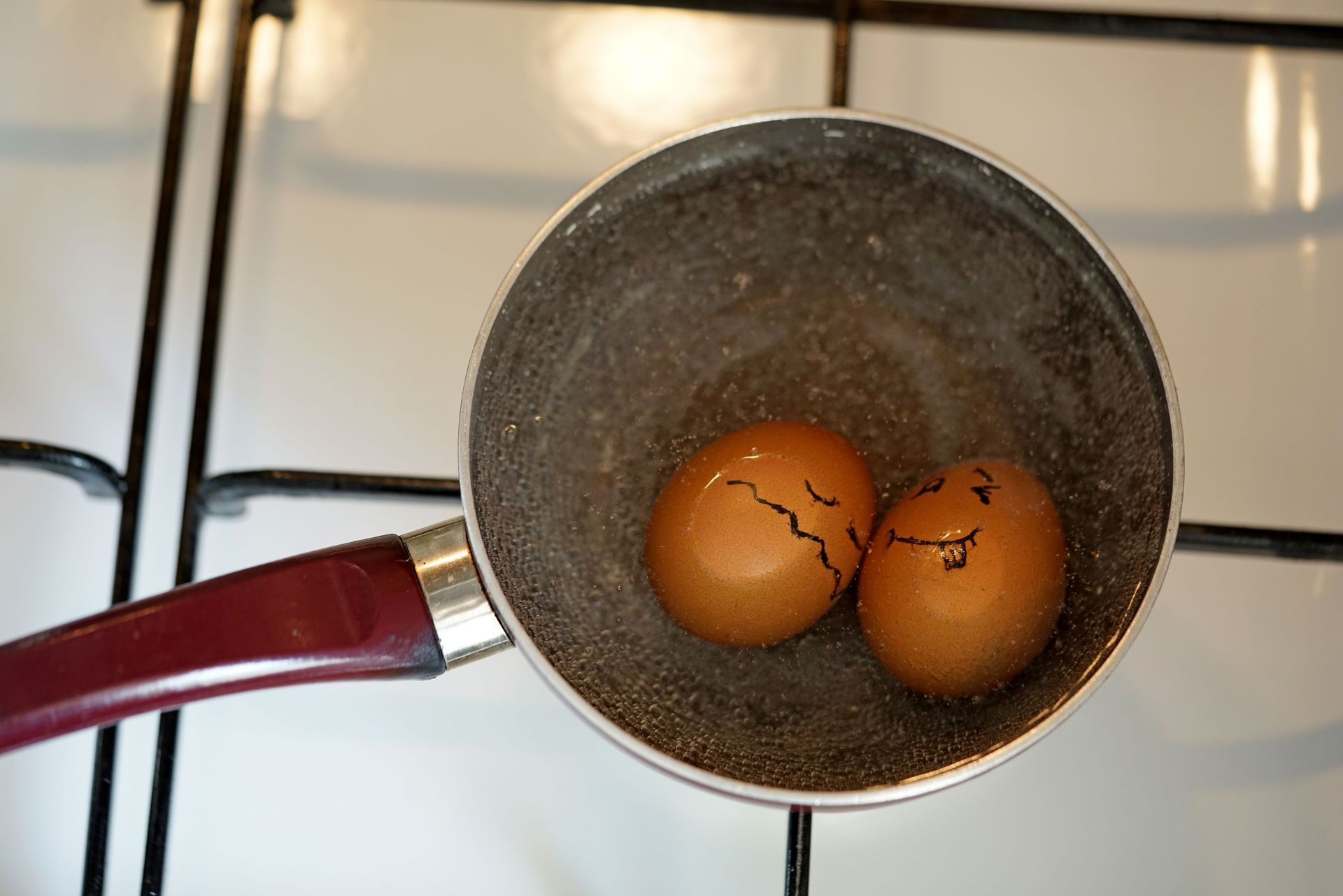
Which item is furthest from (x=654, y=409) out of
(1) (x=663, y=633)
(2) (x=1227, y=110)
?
(2) (x=1227, y=110)

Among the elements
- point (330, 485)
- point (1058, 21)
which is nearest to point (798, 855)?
point (330, 485)

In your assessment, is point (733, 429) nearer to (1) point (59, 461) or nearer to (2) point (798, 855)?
(2) point (798, 855)

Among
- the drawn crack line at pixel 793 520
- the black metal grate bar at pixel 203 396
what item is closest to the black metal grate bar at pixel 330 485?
the black metal grate bar at pixel 203 396

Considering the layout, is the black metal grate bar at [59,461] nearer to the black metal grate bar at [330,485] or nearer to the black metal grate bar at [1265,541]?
the black metal grate bar at [330,485]

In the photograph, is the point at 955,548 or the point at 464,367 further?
the point at 464,367

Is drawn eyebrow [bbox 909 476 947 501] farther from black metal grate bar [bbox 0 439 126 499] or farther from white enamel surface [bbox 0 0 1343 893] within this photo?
black metal grate bar [bbox 0 439 126 499]

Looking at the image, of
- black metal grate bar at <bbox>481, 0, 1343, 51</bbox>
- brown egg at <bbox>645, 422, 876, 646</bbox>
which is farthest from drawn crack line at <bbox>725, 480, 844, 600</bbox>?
black metal grate bar at <bbox>481, 0, 1343, 51</bbox>

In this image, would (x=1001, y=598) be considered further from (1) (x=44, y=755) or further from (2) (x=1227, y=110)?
(1) (x=44, y=755)
